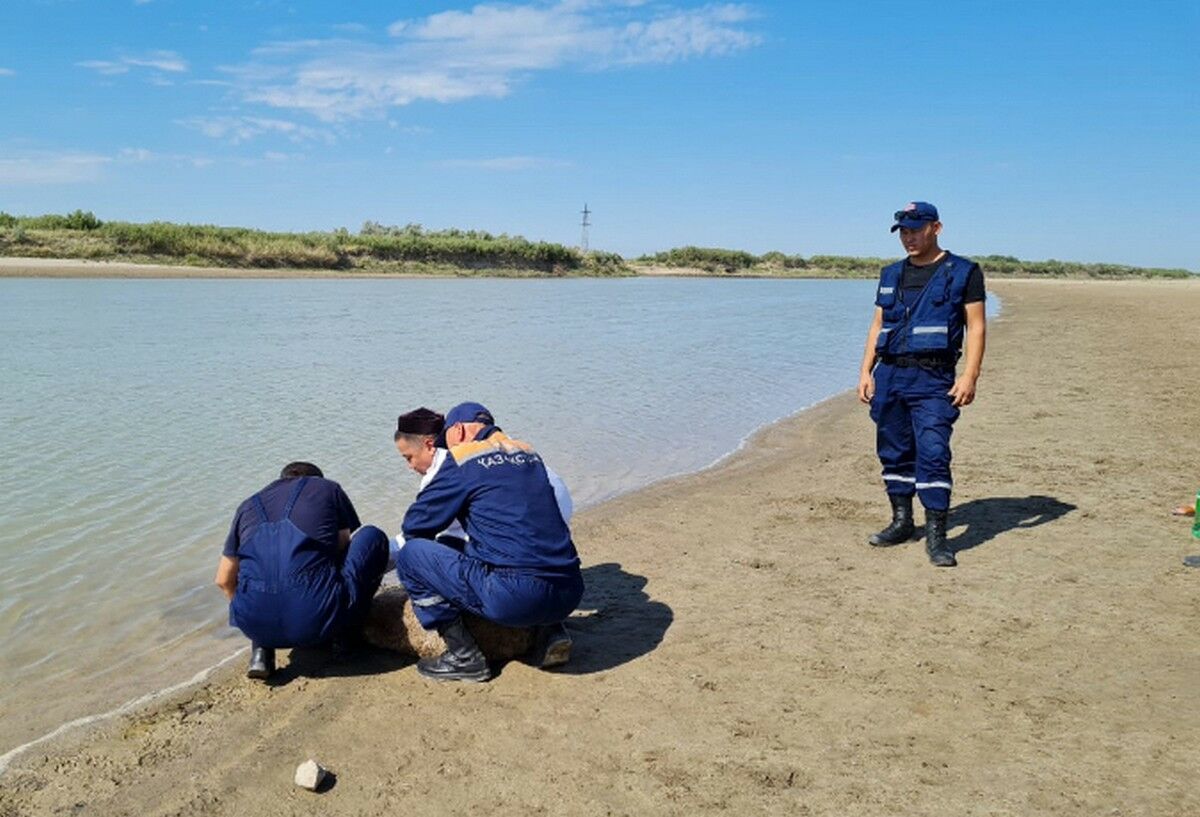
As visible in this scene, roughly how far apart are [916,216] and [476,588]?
11.1 ft

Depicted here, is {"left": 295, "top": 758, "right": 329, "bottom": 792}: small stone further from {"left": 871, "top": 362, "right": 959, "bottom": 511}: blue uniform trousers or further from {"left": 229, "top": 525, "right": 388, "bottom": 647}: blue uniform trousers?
{"left": 871, "top": 362, "right": 959, "bottom": 511}: blue uniform trousers

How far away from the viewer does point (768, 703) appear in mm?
3963

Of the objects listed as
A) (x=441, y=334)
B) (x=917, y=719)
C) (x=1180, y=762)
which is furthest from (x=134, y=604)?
(x=441, y=334)

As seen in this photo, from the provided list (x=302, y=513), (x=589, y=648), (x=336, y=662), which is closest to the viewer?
(x=302, y=513)

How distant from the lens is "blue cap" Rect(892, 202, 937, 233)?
559 cm

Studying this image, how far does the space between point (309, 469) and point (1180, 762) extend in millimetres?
3730

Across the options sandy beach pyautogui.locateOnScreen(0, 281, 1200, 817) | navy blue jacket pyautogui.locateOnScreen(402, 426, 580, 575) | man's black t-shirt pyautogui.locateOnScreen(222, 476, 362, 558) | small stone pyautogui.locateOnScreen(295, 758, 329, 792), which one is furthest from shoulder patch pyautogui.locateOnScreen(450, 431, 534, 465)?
small stone pyautogui.locateOnScreen(295, 758, 329, 792)

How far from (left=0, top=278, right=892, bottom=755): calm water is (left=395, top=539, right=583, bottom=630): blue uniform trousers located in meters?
1.26

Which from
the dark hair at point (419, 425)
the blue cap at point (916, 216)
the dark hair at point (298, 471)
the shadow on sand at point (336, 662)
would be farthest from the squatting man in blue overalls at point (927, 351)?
the dark hair at point (298, 471)

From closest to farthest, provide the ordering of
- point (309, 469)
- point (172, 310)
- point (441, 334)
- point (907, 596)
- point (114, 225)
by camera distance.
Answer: point (309, 469)
point (907, 596)
point (441, 334)
point (172, 310)
point (114, 225)

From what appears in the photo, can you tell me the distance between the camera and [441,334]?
71.8 ft

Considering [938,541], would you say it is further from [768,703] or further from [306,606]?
[306,606]

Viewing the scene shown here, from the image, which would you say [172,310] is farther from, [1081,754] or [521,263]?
[521,263]

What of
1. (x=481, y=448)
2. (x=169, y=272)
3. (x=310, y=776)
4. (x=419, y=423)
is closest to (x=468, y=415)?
(x=481, y=448)
